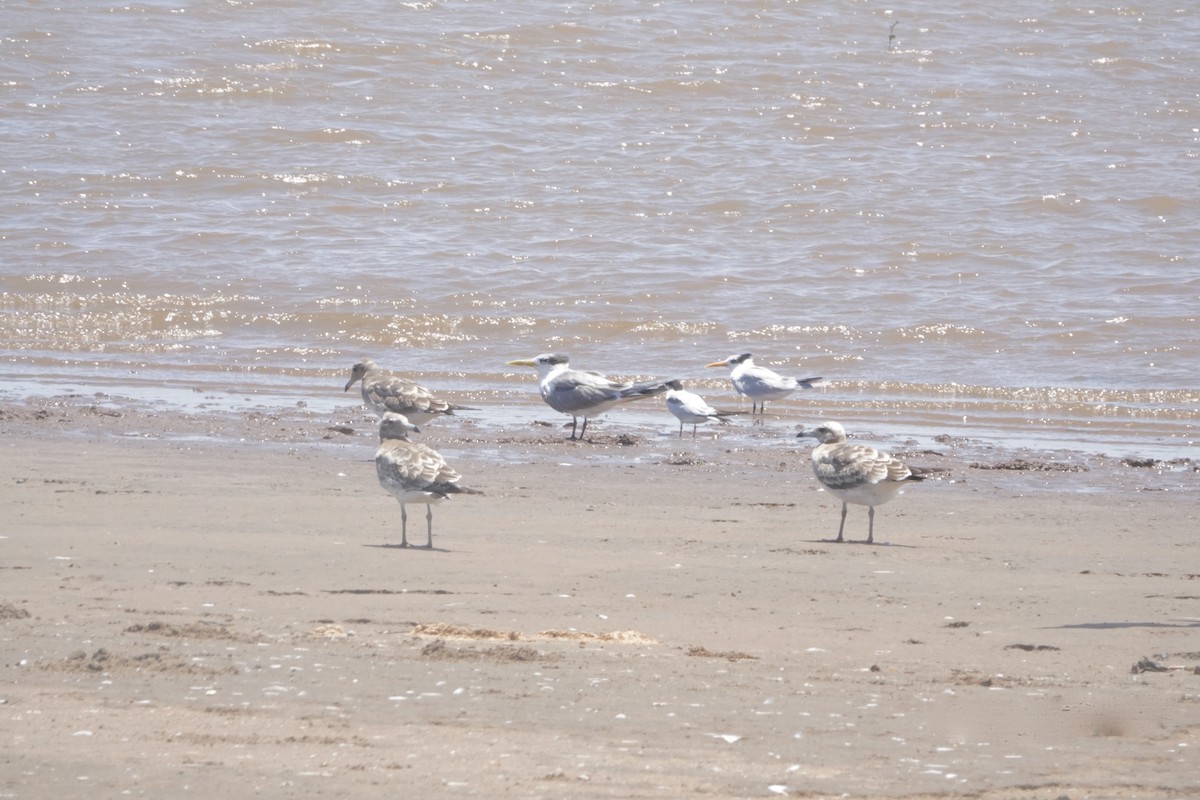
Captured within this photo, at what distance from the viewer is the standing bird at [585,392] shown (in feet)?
39.3

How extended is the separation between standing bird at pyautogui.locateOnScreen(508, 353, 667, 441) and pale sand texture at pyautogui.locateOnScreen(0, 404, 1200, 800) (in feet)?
5.56

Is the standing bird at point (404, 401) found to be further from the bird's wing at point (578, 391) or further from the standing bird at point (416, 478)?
the standing bird at point (416, 478)

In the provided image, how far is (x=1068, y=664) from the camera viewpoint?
19.4 ft

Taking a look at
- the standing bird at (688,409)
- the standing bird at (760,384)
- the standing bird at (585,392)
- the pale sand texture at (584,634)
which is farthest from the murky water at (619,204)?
the pale sand texture at (584,634)

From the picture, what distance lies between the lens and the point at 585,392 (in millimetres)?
11961

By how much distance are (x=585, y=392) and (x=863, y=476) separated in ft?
12.5

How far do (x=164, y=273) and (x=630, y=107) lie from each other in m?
9.25

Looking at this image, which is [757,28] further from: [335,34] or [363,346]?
[363,346]

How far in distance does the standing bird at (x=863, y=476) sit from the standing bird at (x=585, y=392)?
3325mm

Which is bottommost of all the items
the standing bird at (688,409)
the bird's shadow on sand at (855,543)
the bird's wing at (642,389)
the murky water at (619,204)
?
the bird's shadow on sand at (855,543)

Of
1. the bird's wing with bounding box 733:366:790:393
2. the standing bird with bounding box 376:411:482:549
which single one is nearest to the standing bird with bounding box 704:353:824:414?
the bird's wing with bounding box 733:366:790:393

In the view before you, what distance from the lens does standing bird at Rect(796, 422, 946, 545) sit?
848 centimetres

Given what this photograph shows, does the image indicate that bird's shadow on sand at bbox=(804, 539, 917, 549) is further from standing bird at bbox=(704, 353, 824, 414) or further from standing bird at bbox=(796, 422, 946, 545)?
standing bird at bbox=(704, 353, 824, 414)

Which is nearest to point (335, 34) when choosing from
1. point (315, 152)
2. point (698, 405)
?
point (315, 152)
